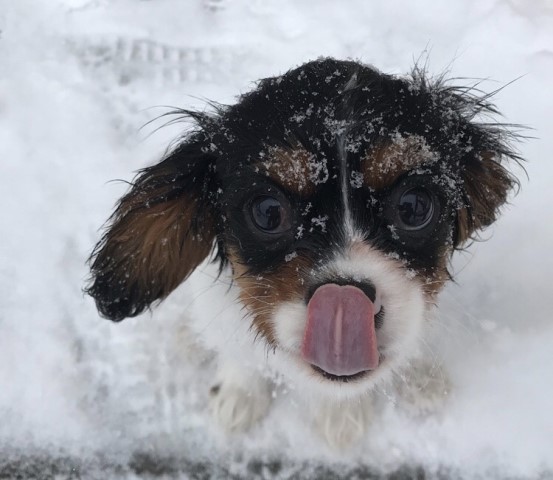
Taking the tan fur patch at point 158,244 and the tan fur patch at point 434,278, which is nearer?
the tan fur patch at point 434,278

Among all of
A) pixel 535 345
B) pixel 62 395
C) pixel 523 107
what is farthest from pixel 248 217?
pixel 523 107

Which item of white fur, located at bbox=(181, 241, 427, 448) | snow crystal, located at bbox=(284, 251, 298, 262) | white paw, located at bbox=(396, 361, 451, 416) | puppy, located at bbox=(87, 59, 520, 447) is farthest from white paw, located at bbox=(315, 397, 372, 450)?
snow crystal, located at bbox=(284, 251, 298, 262)

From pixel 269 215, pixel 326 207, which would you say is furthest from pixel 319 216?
pixel 269 215

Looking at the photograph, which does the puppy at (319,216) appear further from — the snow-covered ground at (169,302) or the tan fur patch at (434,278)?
the snow-covered ground at (169,302)

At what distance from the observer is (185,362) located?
7.99 ft

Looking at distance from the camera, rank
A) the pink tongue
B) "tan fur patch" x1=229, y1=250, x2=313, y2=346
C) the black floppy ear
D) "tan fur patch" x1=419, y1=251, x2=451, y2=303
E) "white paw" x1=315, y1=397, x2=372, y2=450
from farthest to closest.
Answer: "white paw" x1=315, y1=397, x2=372, y2=450, the black floppy ear, "tan fur patch" x1=419, y1=251, x2=451, y2=303, "tan fur patch" x1=229, y1=250, x2=313, y2=346, the pink tongue

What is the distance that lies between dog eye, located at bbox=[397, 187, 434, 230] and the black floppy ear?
0.53m

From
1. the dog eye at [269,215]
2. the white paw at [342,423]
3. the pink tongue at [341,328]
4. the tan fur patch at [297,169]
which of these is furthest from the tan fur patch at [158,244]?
the white paw at [342,423]

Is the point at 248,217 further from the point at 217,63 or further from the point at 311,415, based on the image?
the point at 217,63

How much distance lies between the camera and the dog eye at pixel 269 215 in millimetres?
1630

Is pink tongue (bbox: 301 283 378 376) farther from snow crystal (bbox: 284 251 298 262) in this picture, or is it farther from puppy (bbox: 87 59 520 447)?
snow crystal (bbox: 284 251 298 262)

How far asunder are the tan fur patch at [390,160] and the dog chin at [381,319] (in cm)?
17

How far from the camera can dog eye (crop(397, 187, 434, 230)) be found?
162 cm

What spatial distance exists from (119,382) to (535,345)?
149 cm
